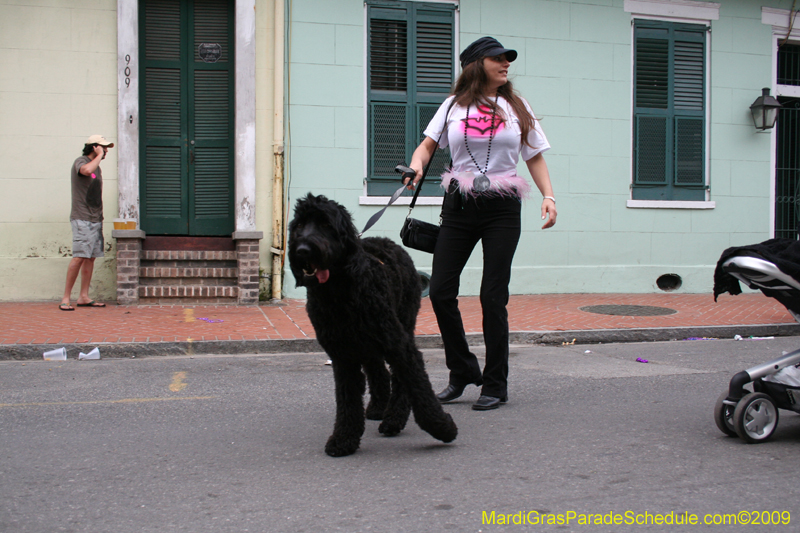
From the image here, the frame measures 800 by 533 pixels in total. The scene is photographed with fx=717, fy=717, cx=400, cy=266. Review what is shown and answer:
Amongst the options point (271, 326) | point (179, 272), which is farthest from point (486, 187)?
point (179, 272)

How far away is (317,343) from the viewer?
6.95 meters

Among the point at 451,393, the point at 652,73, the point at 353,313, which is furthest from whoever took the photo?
the point at 652,73

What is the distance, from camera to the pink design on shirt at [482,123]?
4.23m

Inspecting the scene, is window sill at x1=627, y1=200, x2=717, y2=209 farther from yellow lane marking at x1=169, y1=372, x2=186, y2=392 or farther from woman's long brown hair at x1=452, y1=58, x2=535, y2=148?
yellow lane marking at x1=169, y1=372, x2=186, y2=392

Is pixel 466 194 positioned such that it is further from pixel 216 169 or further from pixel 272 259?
pixel 216 169

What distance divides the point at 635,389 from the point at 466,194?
197cm

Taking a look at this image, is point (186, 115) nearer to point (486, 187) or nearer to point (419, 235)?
point (419, 235)

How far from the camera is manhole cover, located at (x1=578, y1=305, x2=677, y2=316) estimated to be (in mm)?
8961

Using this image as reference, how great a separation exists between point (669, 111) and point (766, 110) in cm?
146

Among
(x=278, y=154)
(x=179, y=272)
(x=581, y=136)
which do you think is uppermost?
(x=581, y=136)

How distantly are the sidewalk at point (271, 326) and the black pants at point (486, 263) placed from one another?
2.95m

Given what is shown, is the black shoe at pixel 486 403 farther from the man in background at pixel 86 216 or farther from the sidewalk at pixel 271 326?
the man in background at pixel 86 216

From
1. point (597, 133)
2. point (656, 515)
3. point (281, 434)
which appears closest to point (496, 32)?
point (597, 133)

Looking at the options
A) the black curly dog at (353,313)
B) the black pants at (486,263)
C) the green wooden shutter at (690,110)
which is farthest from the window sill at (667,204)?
the black curly dog at (353,313)
